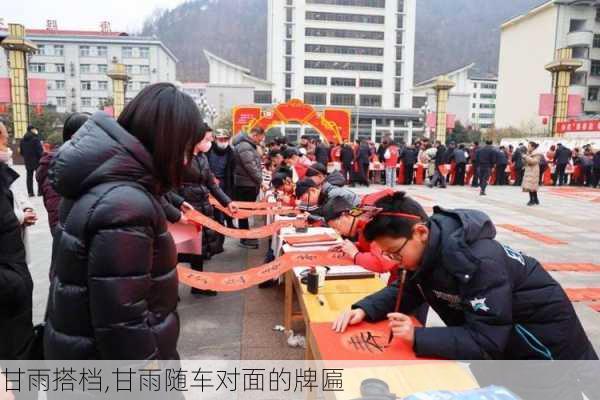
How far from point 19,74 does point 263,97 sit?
144 feet

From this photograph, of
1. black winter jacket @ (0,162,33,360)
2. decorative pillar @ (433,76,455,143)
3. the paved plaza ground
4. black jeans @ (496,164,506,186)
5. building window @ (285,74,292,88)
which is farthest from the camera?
building window @ (285,74,292,88)

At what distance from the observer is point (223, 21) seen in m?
104

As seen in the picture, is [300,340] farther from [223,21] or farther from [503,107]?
[223,21]

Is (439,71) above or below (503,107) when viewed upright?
above

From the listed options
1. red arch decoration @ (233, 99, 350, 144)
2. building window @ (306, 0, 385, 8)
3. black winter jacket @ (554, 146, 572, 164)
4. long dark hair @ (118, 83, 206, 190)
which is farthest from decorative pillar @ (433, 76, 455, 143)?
building window @ (306, 0, 385, 8)

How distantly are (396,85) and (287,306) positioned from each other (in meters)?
63.3

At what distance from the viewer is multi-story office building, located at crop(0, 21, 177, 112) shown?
5800 centimetres

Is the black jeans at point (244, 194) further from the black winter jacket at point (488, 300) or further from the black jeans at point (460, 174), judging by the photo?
the black jeans at point (460, 174)

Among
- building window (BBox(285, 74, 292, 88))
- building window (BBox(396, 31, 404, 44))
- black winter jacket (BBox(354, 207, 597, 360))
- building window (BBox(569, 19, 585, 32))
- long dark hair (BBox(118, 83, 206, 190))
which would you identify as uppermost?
building window (BBox(396, 31, 404, 44))

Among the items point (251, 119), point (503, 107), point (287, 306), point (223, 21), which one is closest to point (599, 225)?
point (287, 306)

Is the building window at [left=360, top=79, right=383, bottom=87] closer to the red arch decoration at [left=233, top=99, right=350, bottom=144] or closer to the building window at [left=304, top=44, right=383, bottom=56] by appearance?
the building window at [left=304, top=44, right=383, bottom=56]

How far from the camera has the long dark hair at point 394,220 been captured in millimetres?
1610

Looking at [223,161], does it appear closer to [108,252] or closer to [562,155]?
[108,252]

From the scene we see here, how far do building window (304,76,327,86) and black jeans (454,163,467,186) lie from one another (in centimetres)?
4814
